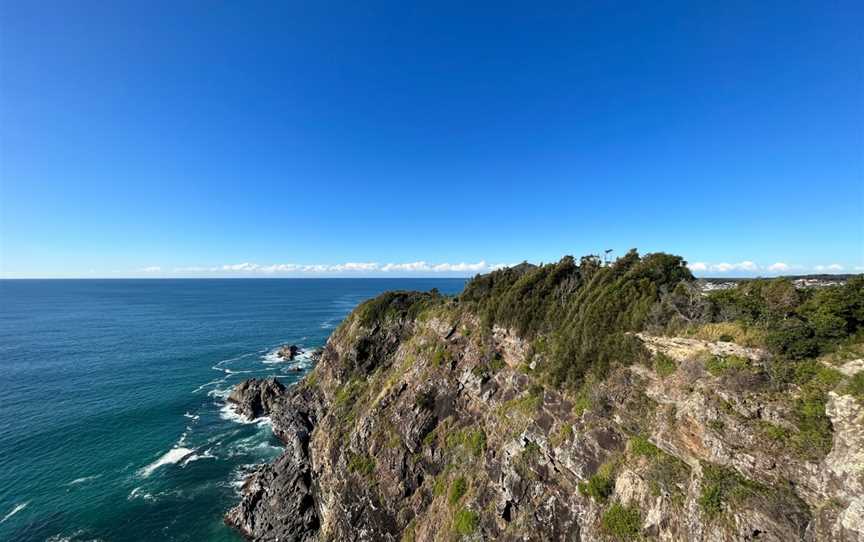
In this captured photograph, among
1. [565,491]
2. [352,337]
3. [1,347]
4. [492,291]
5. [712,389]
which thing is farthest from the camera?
[1,347]

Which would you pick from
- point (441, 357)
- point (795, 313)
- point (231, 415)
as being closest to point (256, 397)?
point (231, 415)

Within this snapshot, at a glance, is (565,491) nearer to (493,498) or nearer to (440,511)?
(493,498)

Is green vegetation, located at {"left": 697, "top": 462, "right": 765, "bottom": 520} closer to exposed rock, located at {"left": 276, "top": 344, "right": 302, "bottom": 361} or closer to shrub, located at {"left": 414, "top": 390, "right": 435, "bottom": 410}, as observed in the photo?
shrub, located at {"left": 414, "top": 390, "right": 435, "bottom": 410}

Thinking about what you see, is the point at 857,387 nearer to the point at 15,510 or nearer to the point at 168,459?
the point at 168,459

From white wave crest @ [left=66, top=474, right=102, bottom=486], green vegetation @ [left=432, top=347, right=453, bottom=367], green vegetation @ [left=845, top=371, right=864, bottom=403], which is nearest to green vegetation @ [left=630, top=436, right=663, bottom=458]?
green vegetation @ [left=845, top=371, right=864, bottom=403]

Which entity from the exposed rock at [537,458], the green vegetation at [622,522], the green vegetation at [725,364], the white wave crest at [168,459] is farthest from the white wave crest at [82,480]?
the green vegetation at [725,364]

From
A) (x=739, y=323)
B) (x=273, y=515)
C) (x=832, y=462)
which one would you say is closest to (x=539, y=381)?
(x=739, y=323)
